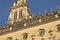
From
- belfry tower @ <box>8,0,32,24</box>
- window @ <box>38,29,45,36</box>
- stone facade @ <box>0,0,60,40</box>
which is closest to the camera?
stone facade @ <box>0,0,60,40</box>

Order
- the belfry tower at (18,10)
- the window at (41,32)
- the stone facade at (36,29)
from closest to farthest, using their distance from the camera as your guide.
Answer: the stone facade at (36,29), the window at (41,32), the belfry tower at (18,10)

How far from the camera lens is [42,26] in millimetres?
43250

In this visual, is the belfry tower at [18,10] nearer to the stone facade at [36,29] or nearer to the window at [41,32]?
the stone facade at [36,29]

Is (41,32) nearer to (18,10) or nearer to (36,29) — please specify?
(36,29)

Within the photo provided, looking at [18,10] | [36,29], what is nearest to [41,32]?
[36,29]

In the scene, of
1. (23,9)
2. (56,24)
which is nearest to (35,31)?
(56,24)

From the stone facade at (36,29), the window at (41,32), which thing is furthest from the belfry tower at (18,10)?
the window at (41,32)

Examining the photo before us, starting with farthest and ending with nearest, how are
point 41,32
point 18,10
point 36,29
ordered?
point 18,10 → point 36,29 → point 41,32

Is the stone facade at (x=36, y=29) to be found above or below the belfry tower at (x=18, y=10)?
below

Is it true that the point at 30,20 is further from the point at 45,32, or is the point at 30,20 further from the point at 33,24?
the point at 45,32

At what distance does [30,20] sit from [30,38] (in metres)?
4.12

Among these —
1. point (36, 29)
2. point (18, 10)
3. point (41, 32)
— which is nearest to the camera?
point (41, 32)

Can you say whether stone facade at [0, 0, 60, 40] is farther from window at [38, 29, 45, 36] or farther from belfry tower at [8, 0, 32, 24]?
belfry tower at [8, 0, 32, 24]

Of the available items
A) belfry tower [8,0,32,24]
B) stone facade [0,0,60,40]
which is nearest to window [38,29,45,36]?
stone facade [0,0,60,40]
